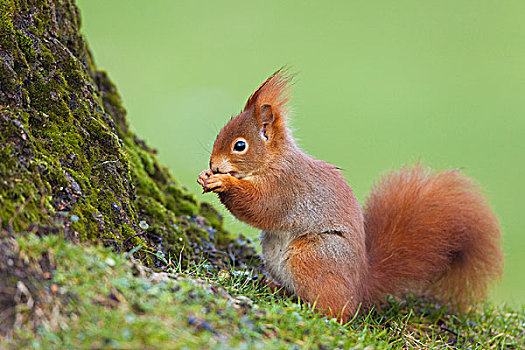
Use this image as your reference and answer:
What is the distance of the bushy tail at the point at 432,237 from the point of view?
301 centimetres

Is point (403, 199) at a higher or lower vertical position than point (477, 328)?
higher

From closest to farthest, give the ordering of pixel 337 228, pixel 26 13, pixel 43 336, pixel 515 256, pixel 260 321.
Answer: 1. pixel 43 336
2. pixel 260 321
3. pixel 26 13
4. pixel 337 228
5. pixel 515 256

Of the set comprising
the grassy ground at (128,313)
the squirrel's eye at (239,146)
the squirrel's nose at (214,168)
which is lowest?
the grassy ground at (128,313)

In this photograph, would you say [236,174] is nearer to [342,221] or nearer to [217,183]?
[217,183]

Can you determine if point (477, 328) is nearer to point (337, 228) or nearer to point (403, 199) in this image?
point (403, 199)

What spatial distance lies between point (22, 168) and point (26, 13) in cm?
84

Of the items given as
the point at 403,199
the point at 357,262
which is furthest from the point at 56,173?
the point at 403,199

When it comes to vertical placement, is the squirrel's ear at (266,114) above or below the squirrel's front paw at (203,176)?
above

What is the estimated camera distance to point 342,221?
2.79 metres

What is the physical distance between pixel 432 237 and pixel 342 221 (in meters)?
0.56

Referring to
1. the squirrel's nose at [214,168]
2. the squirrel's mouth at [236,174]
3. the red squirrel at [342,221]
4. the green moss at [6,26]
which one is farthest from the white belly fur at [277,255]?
the green moss at [6,26]

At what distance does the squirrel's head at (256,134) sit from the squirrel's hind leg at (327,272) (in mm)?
450

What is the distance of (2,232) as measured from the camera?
1.79m

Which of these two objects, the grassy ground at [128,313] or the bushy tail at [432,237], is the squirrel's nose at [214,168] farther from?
the bushy tail at [432,237]
